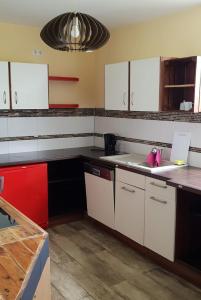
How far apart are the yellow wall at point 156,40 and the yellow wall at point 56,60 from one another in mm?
175

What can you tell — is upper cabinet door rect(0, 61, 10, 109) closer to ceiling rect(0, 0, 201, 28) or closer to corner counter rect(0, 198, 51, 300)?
ceiling rect(0, 0, 201, 28)

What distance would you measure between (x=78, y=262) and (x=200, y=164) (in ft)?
5.03

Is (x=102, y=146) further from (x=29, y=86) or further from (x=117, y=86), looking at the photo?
(x=29, y=86)

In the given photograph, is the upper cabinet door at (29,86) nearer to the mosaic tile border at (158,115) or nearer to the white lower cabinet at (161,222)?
the mosaic tile border at (158,115)

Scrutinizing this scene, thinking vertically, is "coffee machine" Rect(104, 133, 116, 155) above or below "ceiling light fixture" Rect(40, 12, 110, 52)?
below

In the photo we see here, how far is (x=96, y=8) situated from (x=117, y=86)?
86 centimetres

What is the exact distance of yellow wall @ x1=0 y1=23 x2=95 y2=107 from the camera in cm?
386

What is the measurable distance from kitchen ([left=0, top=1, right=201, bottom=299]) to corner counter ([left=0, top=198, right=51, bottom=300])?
0.04 metres

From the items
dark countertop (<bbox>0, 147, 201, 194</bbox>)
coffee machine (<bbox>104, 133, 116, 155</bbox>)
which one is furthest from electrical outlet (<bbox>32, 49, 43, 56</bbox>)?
coffee machine (<bbox>104, 133, 116, 155</bbox>)

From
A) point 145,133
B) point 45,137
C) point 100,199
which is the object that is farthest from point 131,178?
point 45,137

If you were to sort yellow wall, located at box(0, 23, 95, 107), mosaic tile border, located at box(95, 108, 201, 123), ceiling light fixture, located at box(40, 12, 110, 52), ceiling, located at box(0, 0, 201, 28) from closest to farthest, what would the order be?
ceiling light fixture, located at box(40, 12, 110, 52)
ceiling, located at box(0, 0, 201, 28)
mosaic tile border, located at box(95, 108, 201, 123)
yellow wall, located at box(0, 23, 95, 107)

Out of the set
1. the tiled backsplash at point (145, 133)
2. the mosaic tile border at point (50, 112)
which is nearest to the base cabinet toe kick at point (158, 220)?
the tiled backsplash at point (145, 133)

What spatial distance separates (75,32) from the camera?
6.17 feet

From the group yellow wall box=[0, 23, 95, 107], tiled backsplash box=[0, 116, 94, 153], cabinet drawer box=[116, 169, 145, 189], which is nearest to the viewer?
cabinet drawer box=[116, 169, 145, 189]
